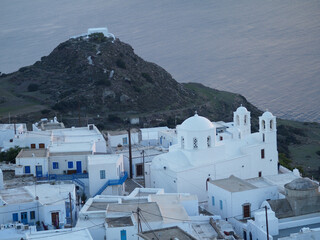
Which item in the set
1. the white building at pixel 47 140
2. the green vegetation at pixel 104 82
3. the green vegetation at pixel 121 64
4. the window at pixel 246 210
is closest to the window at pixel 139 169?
the white building at pixel 47 140

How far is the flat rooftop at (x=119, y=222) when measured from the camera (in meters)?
24.6

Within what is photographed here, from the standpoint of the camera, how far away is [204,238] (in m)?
25.7

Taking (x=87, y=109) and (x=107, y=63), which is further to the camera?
(x=107, y=63)

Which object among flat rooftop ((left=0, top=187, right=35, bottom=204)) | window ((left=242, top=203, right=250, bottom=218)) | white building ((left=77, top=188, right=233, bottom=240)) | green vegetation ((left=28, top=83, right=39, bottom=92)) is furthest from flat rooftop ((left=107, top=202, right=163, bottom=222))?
green vegetation ((left=28, top=83, right=39, bottom=92))

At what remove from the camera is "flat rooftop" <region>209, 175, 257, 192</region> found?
29.5 meters

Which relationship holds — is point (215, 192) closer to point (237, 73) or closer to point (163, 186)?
point (163, 186)

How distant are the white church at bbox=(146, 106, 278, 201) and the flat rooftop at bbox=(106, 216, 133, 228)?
678 cm

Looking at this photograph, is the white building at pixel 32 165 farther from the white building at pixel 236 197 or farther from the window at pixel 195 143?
the white building at pixel 236 197

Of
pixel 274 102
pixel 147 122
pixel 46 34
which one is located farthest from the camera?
pixel 46 34

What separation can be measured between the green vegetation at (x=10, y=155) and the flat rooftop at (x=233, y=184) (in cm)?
1167

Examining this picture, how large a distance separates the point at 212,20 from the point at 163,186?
296 feet

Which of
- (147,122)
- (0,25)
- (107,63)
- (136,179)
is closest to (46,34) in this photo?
(0,25)

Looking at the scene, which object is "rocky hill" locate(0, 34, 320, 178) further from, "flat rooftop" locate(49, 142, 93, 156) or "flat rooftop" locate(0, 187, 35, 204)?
"flat rooftop" locate(0, 187, 35, 204)

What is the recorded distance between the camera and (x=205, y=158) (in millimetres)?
32562
